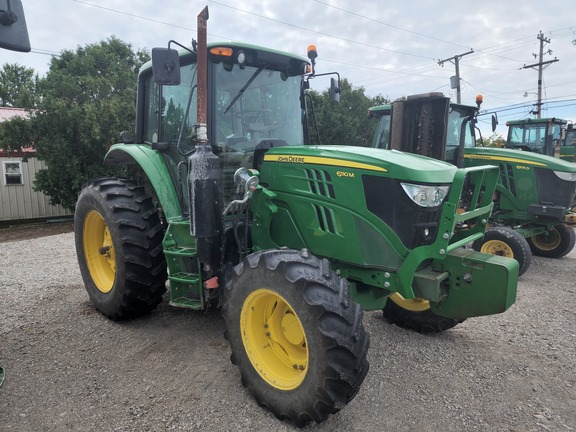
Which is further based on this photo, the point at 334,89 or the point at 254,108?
the point at 334,89

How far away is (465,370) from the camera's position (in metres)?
3.18

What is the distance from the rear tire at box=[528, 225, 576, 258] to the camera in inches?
274

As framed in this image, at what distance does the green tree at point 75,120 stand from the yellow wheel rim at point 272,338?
39.5ft

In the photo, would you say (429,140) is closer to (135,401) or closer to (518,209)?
(518,209)

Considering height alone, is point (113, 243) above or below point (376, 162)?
below

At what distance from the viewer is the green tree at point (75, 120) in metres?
13.0

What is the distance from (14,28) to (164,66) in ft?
3.00

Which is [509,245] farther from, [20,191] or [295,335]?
[20,191]

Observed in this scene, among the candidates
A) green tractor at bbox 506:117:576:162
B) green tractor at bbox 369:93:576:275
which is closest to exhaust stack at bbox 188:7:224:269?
green tractor at bbox 369:93:576:275

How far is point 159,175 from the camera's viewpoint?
3652mm

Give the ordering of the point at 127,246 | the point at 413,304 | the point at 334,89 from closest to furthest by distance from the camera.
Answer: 1. the point at 127,246
2. the point at 413,304
3. the point at 334,89

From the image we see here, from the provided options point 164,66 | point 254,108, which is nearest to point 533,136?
point 254,108

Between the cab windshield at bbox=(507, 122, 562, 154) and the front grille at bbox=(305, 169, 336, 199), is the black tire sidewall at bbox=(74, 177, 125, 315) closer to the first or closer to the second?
the front grille at bbox=(305, 169, 336, 199)

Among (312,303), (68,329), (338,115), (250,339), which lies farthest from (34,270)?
(338,115)
